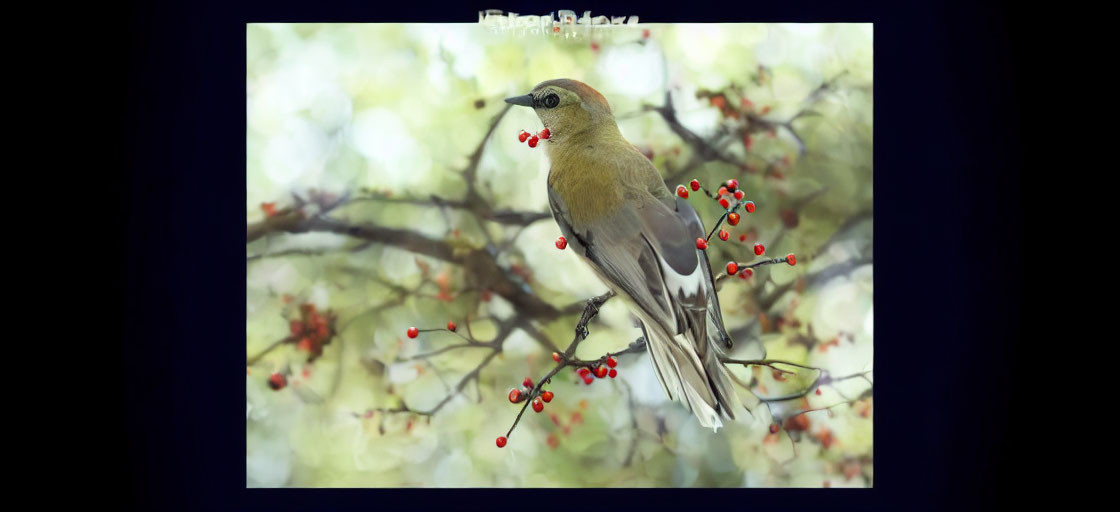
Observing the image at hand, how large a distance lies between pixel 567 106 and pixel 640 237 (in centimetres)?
40

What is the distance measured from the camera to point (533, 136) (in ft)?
7.89

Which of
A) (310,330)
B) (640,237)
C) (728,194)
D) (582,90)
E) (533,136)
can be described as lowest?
(310,330)

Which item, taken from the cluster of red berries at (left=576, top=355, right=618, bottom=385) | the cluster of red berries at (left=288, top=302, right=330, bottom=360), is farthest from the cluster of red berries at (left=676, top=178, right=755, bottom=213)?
the cluster of red berries at (left=288, top=302, right=330, bottom=360)

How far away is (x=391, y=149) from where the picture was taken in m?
2.44

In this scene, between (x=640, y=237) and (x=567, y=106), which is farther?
(x=567, y=106)

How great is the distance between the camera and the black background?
2.47 m

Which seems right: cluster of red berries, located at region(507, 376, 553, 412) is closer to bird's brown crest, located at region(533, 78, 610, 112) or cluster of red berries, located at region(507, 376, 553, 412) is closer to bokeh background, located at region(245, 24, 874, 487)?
bokeh background, located at region(245, 24, 874, 487)

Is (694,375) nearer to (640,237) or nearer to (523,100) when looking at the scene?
(640,237)
